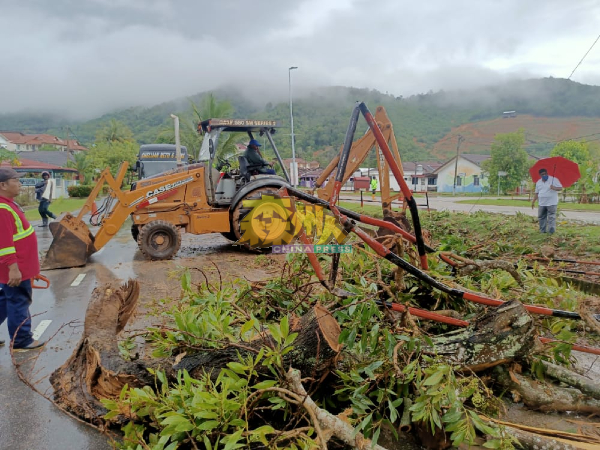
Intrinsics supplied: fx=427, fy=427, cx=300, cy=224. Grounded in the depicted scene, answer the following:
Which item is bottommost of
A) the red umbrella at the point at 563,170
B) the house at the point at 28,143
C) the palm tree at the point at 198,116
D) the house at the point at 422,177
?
the red umbrella at the point at 563,170

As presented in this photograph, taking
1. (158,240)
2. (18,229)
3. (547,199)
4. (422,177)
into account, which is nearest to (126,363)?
(18,229)

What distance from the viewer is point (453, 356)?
288cm

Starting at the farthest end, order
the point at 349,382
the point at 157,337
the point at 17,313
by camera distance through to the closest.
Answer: the point at 17,313 < the point at 157,337 < the point at 349,382

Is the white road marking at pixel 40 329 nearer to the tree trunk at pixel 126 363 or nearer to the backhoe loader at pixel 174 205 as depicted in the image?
the tree trunk at pixel 126 363

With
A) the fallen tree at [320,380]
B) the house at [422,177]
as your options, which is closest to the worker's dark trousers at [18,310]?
the fallen tree at [320,380]

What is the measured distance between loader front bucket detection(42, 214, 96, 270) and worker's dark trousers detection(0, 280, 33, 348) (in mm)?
3960

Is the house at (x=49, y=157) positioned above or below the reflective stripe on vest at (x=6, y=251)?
above

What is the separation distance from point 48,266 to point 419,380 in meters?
7.61

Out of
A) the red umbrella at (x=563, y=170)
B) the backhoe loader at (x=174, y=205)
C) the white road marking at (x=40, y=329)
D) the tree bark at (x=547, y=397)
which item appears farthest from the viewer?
the red umbrella at (x=563, y=170)

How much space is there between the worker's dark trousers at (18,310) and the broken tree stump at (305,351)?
231cm

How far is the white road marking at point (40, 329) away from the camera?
15.3 ft

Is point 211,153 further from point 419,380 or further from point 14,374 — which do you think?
point 419,380

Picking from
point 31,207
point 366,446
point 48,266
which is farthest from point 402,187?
point 31,207

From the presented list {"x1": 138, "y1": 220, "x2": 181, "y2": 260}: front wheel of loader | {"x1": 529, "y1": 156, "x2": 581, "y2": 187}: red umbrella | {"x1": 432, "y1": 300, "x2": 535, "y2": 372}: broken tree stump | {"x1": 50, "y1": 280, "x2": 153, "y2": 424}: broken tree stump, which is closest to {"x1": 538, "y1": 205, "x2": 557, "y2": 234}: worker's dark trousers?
{"x1": 529, "y1": 156, "x2": 581, "y2": 187}: red umbrella
